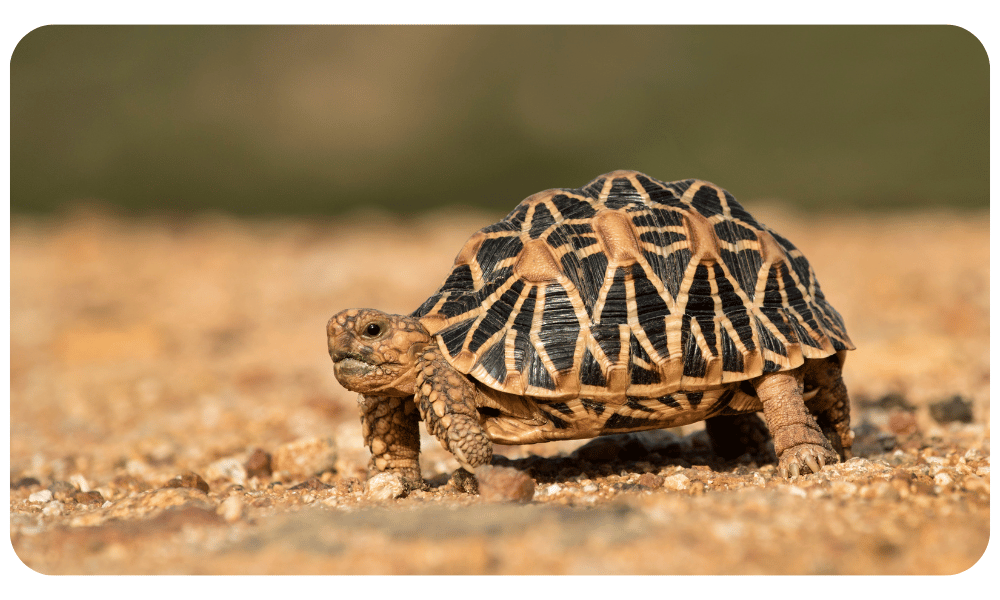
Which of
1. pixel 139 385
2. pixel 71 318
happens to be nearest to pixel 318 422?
pixel 139 385

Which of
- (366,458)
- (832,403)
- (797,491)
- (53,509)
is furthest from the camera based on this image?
(366,458)

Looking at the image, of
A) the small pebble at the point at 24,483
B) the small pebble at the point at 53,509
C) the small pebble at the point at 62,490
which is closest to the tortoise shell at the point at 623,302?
the small pebble at the point at 53,509

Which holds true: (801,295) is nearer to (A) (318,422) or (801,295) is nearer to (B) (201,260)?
(A) (318,422)

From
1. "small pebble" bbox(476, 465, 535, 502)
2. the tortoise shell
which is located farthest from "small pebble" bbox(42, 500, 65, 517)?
"small pebble" bbox(476, 465, 535, 502)

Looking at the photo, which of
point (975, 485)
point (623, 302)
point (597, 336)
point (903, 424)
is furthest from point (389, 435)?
point (903, 424)

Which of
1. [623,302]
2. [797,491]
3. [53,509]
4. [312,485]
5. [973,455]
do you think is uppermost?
[623,302]

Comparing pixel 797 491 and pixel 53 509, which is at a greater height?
pixel 53 509

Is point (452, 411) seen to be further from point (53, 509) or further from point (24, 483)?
point (24, 483)
